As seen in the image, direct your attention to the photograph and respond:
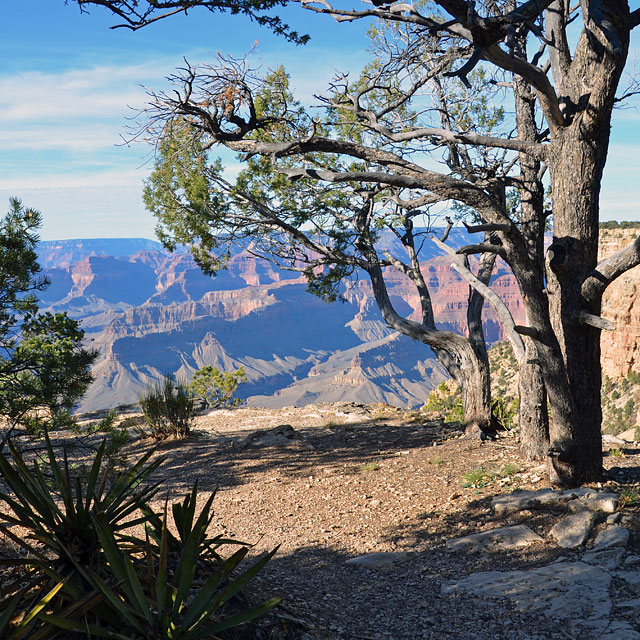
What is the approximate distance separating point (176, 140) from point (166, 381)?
19.5 feet

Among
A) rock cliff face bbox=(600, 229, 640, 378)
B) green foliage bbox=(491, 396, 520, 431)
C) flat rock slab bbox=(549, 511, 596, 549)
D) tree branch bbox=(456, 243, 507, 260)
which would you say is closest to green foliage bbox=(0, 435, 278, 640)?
flat rock slab bbox=(549, 511, 596, 549)

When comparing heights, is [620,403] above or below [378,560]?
below

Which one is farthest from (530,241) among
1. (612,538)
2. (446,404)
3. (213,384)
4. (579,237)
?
(213,384)

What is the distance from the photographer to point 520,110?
25.2 feet

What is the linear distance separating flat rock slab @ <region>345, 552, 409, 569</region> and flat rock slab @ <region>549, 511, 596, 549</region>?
139 cm

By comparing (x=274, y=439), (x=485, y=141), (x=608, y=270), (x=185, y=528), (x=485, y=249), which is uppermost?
(x=485, y=141)

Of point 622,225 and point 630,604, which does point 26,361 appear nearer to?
point 630,604

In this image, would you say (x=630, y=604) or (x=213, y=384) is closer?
(x=630, y=604)

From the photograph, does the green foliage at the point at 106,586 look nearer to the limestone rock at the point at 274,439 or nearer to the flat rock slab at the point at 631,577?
the flat rock slab at the point at 631,577

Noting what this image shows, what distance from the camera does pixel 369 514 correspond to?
265 inches

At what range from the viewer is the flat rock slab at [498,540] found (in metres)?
5.15

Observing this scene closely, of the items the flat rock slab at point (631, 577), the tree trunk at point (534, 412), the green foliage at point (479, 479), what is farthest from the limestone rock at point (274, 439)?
the flat rock slab at point (631, 577)

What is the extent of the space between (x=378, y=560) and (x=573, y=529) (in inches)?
70.4

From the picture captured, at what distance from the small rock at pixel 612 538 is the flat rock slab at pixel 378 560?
5.53ft
